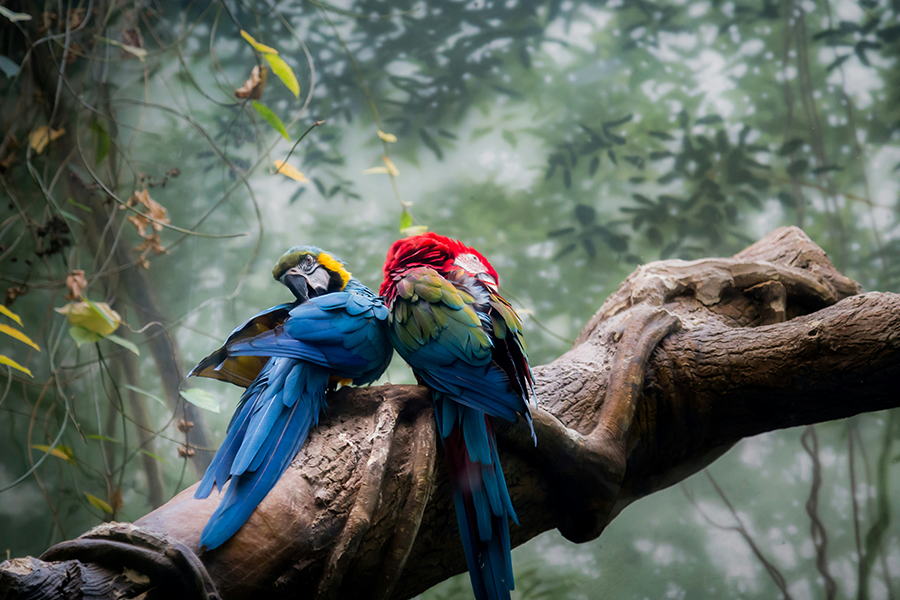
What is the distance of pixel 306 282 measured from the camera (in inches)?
39.3

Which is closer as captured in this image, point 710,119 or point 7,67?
point 7,67

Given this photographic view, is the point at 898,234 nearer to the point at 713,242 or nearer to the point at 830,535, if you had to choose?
the point at 713,242

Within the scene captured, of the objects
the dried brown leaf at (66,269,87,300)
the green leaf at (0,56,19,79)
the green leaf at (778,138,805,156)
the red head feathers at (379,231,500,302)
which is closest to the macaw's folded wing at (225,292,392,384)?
the red head feathers at (379,231,500,302)

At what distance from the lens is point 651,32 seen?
2146 millimetres

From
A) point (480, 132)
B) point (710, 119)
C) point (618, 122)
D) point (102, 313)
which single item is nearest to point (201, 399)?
point (102, 313)

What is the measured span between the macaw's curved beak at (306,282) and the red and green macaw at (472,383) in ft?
0.53

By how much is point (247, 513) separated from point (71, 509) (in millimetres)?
1468

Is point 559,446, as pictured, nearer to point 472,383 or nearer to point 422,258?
point 472,383

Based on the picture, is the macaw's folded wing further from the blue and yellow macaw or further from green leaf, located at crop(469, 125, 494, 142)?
green leaf, located at crop(469, 125, 494, 142)

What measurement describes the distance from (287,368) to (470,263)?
41 cm

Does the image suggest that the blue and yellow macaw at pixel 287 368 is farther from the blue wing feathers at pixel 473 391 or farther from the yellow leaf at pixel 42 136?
the yellow leaf at pixel 42 136

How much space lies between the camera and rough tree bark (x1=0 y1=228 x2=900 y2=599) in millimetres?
676

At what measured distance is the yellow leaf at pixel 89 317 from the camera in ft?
4.02

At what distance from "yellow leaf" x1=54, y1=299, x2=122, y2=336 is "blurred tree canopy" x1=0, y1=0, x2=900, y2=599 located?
445 mm
